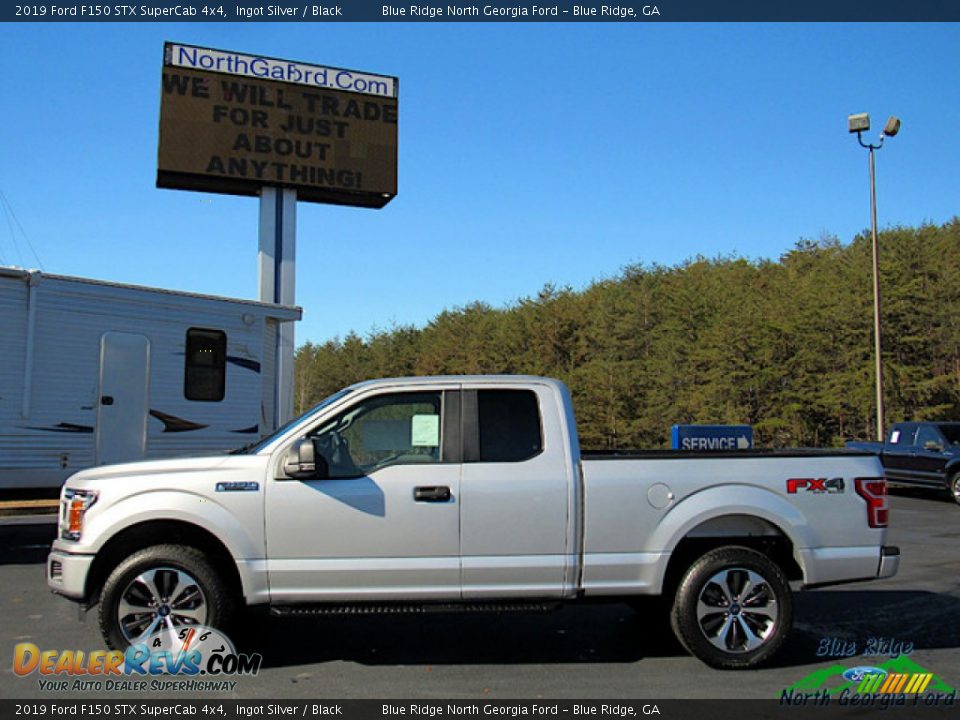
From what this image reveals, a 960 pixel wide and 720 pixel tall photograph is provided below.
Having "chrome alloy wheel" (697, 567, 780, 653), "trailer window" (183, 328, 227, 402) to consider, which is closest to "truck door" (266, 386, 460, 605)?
"chrome alloy wheel" (697, 567, 780, 653)

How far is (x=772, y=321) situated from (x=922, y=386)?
5.81 m

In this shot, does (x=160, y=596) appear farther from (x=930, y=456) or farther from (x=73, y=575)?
(x=930, y=456)

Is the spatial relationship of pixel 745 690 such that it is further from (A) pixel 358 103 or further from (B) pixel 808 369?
(B) pixel 808 369

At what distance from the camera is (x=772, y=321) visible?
1271 inches

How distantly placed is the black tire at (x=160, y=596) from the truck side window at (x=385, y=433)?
→ 3.51 feet

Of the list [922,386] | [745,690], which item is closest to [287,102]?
[745,690]

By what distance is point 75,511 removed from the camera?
17.9 ft

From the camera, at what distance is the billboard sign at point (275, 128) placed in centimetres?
1945

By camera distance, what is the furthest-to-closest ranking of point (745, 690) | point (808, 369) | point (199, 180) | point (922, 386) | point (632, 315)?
point (632, 315), point (808, 369), point (922, 386), point (199, 180), point (745, 690)

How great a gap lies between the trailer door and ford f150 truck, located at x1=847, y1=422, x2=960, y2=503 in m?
14.3

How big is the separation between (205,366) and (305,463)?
619 cm

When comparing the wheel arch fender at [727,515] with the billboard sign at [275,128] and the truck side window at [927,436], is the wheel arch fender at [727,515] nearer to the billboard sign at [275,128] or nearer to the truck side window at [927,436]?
the truck side window at [927,436]

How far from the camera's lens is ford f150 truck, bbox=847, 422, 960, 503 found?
16.5 meters

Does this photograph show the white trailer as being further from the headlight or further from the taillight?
the taillight
